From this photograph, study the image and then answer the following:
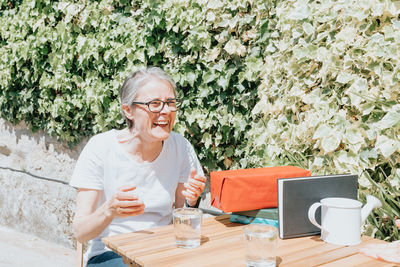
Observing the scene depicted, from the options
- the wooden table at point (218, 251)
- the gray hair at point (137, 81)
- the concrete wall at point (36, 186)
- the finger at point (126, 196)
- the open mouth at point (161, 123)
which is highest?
the gray hair at point (137, 81)

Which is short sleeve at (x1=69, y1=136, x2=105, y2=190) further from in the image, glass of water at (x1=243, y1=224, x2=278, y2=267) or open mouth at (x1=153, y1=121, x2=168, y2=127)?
glass of water at (x1=243, y1=224, x2=278, y2=267)

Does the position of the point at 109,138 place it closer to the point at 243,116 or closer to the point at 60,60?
the point at 243,116

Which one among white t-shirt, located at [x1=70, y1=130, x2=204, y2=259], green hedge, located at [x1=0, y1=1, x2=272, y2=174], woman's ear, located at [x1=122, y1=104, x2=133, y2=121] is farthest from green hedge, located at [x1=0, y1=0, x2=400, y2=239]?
woman's ear, located at [x1=122, y1=104, x2=133, y2=121]

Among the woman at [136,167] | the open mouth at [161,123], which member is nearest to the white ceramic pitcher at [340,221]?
the woman at [136,167]

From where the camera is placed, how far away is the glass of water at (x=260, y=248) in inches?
50.9

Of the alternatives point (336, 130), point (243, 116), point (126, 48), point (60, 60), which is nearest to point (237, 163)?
point (243, 116)

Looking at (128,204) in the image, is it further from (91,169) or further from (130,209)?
(91,169)

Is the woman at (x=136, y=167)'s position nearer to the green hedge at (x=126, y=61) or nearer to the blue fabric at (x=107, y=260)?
the blue fabric at (x=107, y=260)

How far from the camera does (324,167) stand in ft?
6.95

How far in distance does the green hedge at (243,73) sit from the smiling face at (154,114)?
73 centimetres

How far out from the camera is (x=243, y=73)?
270 cm

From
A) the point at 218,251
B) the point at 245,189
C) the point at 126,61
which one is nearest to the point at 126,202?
the point at 218,251

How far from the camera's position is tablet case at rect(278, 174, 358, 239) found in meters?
1.54

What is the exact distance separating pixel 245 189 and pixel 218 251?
1.00 ft
